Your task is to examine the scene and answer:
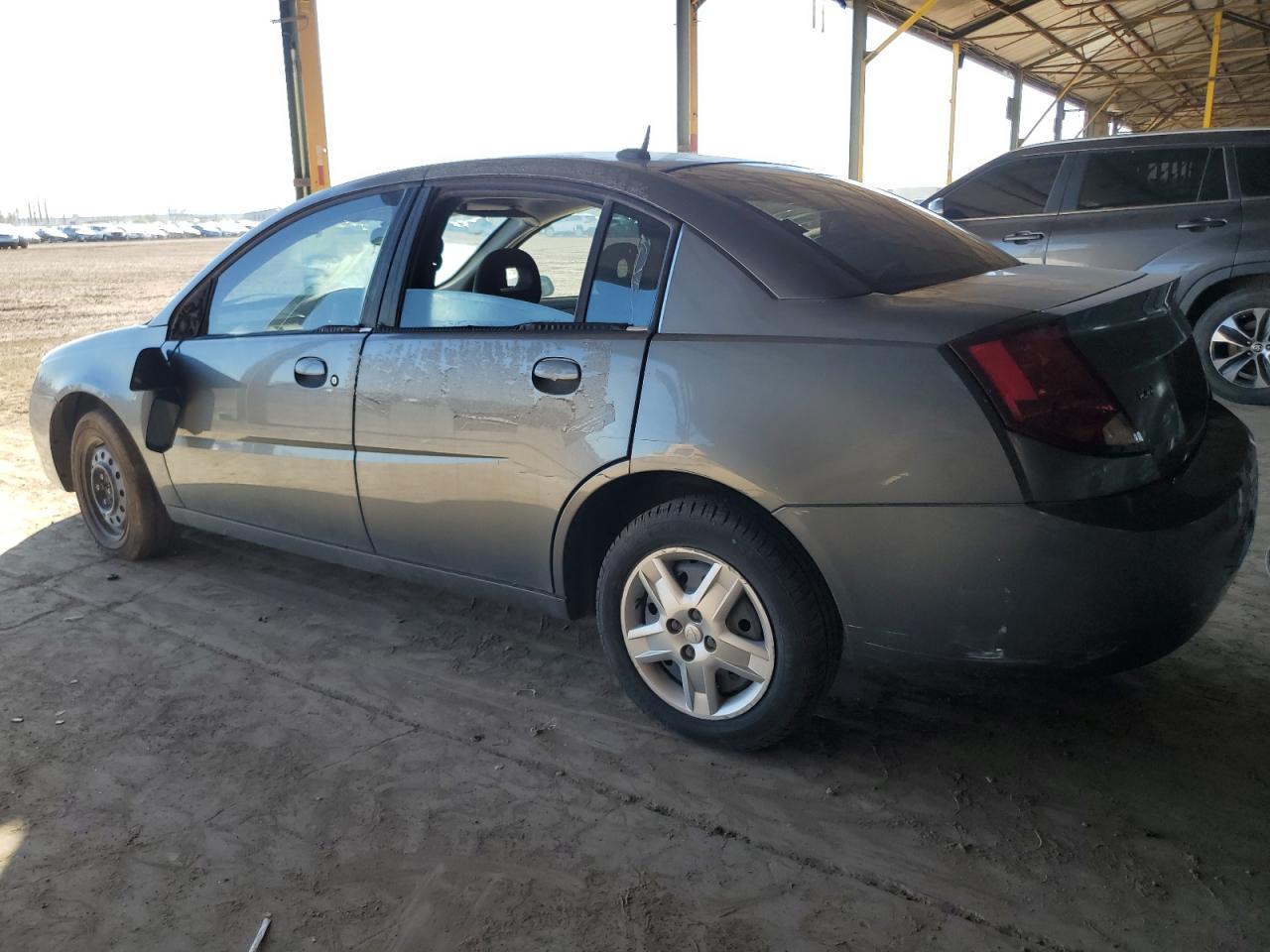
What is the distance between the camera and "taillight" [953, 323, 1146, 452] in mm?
2066

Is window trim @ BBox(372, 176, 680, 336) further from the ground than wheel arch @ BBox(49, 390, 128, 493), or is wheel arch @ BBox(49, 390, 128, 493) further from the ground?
window trim @ BBox(372, 176, 680, 336)

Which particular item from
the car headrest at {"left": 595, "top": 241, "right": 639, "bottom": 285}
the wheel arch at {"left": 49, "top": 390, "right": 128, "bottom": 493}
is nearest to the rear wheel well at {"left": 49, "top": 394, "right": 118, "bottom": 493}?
the wheel arch at {"left": 49, "top": 390, "right": 128, "bottom": 493}

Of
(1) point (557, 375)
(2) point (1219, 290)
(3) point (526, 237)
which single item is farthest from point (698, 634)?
(2) point (1219, 290)

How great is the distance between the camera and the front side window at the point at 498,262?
9.19 ft

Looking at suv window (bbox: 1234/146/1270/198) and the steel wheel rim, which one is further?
suv window (bbox: 1234/146/1270/198)

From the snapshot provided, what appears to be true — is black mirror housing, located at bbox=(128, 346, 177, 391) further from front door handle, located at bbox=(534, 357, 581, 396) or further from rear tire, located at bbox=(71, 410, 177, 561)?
front door handle, located at bbox=(534, 357, 581, 396)

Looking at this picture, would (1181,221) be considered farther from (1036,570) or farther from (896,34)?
(896,34)

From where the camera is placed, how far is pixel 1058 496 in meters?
2.05

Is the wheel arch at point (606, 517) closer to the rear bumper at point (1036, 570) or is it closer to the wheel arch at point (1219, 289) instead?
the rear bumper at point (1036, 570)

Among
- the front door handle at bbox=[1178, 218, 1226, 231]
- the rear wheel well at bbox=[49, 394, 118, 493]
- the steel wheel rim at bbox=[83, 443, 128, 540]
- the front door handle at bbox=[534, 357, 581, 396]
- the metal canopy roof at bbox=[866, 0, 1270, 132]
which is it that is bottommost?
the steel wheel rim at bbox=[83, 443, 128, 540]

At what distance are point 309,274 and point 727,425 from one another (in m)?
1.84

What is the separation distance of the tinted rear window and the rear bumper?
63 centimetres

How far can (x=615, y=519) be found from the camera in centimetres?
276

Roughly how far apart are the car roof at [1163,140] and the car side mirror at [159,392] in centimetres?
572
